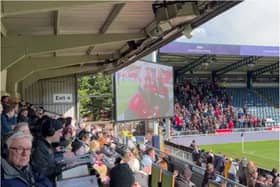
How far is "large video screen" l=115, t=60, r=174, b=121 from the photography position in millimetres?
13977

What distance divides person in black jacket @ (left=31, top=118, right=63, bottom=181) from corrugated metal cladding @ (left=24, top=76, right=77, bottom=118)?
45.5 feet

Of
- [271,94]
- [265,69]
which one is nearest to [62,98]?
[265,69]

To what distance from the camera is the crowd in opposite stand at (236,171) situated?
26.8ft

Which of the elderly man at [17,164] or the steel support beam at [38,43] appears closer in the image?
the elderly man at [17,164]

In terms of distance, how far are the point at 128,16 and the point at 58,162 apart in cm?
358

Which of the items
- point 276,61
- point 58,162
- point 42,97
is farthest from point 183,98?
point 58,162

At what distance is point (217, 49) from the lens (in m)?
25.3

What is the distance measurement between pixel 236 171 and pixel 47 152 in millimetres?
8556

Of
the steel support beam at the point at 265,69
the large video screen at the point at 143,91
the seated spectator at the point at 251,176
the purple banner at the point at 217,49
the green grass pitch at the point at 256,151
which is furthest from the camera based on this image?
the steel support beam at the point at 265,69

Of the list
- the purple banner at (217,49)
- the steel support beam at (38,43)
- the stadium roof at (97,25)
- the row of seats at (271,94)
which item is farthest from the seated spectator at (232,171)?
the row of seats at (271,94)

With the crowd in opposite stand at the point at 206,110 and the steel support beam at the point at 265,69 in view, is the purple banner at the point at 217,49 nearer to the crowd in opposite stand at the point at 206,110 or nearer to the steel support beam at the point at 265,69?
the steel support beam at the point at 265,69

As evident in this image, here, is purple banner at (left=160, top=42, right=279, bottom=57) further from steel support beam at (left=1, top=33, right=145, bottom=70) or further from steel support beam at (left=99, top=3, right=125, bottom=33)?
steel support beam at (left=1, top=33, right=145, bottom=70)

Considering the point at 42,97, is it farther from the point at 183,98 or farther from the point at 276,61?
the point at 276,61

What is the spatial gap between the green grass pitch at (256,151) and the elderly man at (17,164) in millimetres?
15860
